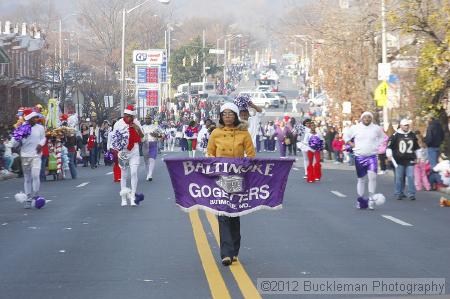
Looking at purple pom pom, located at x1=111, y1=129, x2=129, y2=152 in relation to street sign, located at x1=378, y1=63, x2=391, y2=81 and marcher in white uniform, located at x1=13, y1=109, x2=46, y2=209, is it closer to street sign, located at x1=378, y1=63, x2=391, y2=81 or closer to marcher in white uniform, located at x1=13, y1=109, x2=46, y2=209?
marcher in white uniform, located at x1=13, y1=109, x2=46, y2=209

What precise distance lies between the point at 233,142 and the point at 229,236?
3.65ft

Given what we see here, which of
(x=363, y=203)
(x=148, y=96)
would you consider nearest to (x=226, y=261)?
(x=363, y=203)

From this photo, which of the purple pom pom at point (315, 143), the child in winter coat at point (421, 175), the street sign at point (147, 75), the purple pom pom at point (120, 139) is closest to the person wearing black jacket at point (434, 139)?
the child in winter coat at point (421, 175)

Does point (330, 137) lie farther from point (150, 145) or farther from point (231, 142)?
point (231, 142)

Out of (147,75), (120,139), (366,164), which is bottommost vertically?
(366,164)

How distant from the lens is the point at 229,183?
1354 cm

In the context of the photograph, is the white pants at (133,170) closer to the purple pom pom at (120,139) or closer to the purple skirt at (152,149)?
the purple pom pom at (120,139)

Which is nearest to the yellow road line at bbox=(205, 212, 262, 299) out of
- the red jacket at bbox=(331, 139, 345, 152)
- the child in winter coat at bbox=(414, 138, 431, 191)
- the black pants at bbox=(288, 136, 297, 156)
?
the child in winter coat at bbox=(414, 138, 431, 191)

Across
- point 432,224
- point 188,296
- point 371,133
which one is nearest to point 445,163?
point 371,133

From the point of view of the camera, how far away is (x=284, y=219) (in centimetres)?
1941

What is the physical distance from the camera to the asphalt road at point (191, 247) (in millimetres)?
12031

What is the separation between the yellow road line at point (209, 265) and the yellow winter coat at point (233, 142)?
1.28 m

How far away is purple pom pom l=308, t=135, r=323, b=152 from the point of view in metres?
31.8

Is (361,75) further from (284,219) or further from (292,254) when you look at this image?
(292,254)
